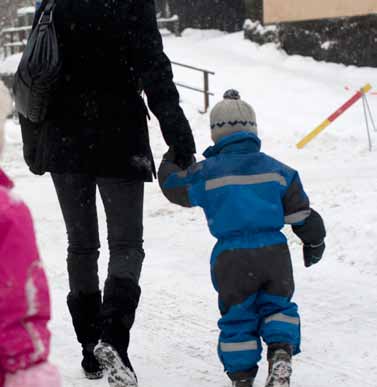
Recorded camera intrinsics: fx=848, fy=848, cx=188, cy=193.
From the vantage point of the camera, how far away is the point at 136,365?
168 inches

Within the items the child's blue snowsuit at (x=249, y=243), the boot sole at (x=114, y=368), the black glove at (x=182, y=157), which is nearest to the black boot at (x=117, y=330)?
the boot sole at (x=114, y=368)

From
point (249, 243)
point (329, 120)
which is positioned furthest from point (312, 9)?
point (249, 243)

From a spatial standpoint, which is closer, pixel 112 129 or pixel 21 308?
pixel 21 308

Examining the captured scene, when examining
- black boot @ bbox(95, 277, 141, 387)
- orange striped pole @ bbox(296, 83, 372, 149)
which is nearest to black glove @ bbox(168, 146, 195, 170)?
black boot @ bbox(95, 277, 141, 387)

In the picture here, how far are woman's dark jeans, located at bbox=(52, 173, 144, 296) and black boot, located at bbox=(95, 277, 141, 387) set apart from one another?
48 mm

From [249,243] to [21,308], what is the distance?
1.83 metres

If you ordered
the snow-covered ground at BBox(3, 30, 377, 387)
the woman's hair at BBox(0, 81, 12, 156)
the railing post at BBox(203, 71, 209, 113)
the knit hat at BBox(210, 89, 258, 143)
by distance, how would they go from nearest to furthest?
1. the woman's hair at BBox(0, 81, 12, 156)
2. the knit hat at BBox(210, 89, 258, 143)
3. the snow-covered ground at BBox(3, 30, 377, 387)
4. the railing post at BBox(203, 71, 209, 113)

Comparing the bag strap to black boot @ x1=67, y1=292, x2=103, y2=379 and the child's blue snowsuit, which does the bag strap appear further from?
black boot @ x1=67, y1=292, x2=103, y2=379

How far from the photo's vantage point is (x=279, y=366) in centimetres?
352

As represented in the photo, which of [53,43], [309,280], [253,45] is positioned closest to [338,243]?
[309,280]

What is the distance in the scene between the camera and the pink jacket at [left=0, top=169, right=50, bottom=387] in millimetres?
1888

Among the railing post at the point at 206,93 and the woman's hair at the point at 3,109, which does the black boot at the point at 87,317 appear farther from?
the railing post at the point at 206,93

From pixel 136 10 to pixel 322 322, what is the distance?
7.40 ft

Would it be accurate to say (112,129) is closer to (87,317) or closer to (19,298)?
(87,317)
